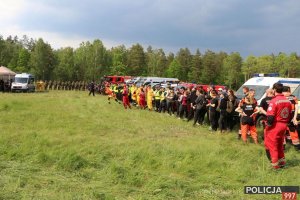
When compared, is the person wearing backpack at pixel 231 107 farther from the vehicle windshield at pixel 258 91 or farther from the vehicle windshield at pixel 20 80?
the vehicle windshield at pixel 20 80

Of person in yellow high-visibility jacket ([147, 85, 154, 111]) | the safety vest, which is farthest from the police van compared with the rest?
person in yellow high-visibility jacket ([147, 85, 154, 111])

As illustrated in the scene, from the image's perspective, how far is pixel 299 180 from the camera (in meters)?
6.89

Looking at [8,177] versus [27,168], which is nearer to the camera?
[8,177]

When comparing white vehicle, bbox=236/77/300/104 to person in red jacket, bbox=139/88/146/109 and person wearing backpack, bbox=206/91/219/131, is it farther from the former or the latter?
person in red jacket, bbox=139/88/146/109

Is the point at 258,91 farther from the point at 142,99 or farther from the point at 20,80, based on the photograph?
the point at 20,80

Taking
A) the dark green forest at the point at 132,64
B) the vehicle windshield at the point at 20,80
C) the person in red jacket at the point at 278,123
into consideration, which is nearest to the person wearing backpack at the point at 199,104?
the person in red jacket at the point at 278,123

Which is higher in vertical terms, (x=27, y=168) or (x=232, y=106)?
(x=232, y=106)

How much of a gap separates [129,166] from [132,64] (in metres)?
80.2

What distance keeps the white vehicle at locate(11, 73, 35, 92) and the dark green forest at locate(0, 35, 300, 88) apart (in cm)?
3507

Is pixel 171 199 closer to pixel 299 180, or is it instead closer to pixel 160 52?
pixel 299 180

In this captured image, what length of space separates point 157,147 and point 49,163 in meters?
2.83

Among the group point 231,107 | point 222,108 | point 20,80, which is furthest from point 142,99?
point 20,80

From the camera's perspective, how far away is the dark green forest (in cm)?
7838

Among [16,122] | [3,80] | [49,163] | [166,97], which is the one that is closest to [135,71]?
[3,80]
